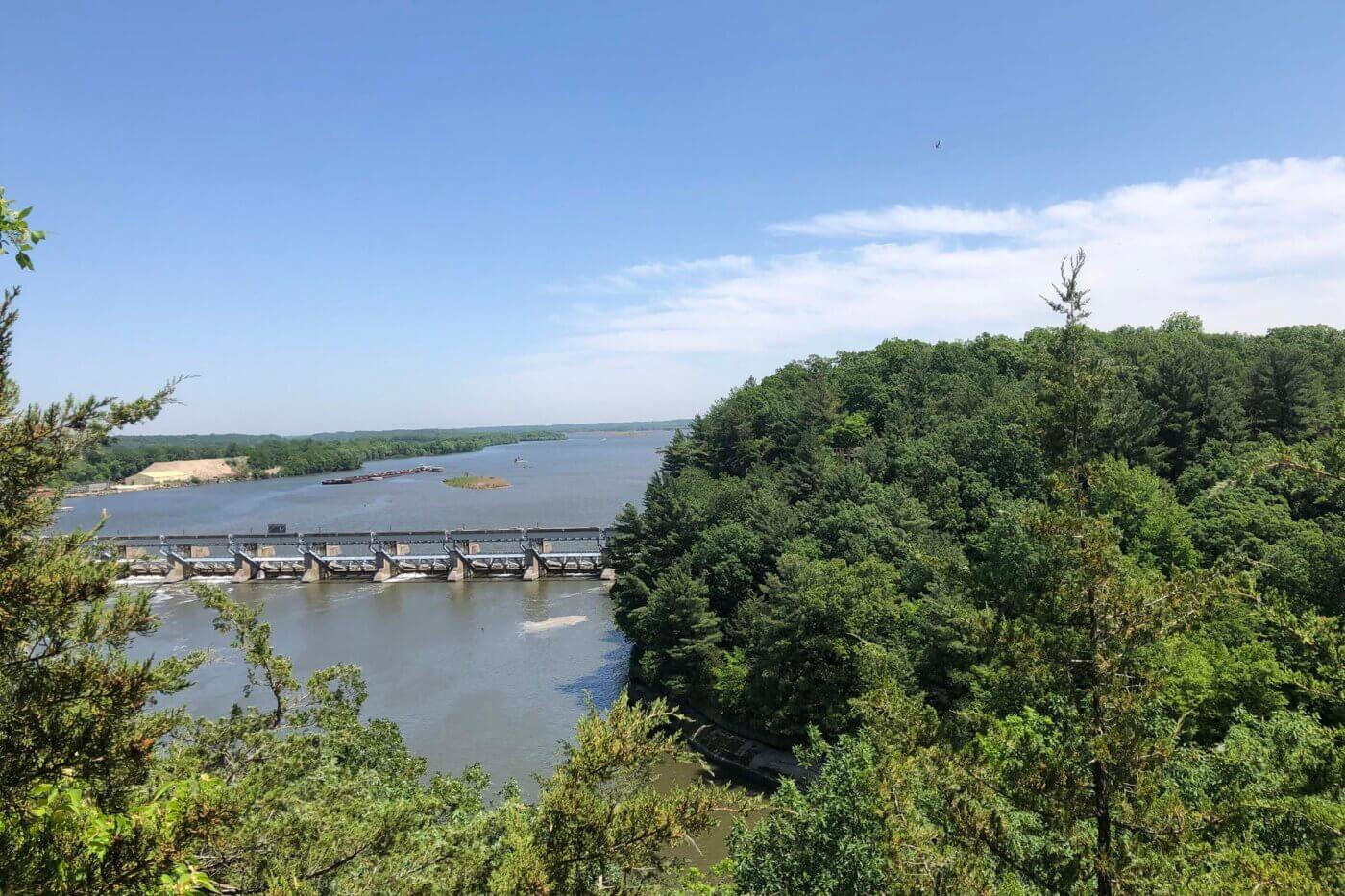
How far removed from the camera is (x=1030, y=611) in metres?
5.48

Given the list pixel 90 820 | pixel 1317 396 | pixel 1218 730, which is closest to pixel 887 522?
pixel 1218 730

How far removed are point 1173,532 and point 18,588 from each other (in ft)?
87.9

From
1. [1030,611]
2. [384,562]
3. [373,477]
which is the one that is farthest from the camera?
[373,477]

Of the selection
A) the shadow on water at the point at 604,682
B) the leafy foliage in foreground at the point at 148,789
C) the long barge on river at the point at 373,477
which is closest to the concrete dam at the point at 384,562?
the shadow on water at the point at 604,682

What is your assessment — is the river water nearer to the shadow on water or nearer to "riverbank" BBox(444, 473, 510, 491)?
the shadow on water

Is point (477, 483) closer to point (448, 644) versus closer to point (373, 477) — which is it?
point (373, 477)

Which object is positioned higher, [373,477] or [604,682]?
[373,477]

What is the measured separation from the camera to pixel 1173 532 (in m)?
22.5

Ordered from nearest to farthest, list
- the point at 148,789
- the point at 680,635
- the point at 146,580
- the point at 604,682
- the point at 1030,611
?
the point at 148,789
the point at 1030,611
the point at 680,635
the point at 604,682
the point at 146,580

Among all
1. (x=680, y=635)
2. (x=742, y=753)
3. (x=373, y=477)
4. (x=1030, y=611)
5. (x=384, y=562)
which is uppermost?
(x=1030, y=611)

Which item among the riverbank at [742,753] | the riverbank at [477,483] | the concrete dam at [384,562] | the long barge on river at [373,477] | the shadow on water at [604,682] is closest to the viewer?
the riverbank at [742,753]

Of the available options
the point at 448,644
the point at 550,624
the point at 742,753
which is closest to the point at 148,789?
the point at 742,753

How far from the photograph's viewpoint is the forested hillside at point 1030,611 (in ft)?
16.5

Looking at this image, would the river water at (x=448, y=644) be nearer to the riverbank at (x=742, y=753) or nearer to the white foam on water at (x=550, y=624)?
the white foam on water at (x=550, y=624)
